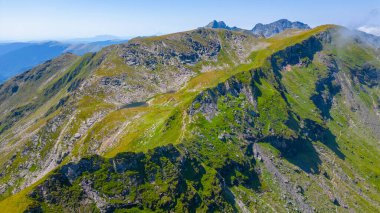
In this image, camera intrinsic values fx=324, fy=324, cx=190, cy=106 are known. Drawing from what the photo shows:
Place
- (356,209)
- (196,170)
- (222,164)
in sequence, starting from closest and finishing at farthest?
1. (196,170)
2. (222,164)
3. (356,209)

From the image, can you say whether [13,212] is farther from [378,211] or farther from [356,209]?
[378,211]

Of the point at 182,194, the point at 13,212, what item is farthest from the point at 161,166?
the point at 13,212

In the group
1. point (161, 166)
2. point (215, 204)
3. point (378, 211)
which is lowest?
point (378, 211)

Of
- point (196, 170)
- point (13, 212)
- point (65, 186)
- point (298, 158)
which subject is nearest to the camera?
point (13, 212)

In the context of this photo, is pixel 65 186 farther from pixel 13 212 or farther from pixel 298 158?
pixel 298 158

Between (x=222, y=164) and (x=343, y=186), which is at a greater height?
(x=222, y=164)

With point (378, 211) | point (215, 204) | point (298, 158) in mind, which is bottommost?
point (378, 211)

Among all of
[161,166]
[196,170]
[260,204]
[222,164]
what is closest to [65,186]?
[161,166]

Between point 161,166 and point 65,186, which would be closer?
point 65,186

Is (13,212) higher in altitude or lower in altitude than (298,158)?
higher
